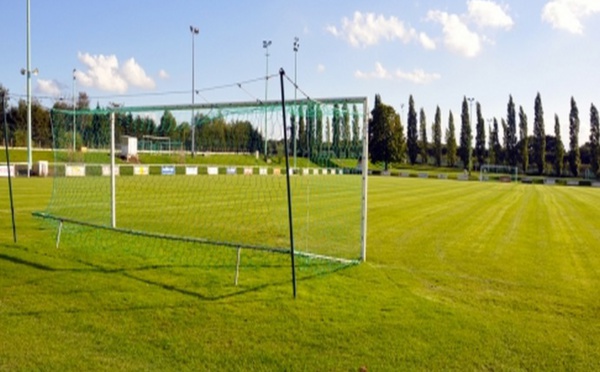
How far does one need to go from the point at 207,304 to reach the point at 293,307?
1084mm

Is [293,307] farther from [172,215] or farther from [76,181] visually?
[76,181]

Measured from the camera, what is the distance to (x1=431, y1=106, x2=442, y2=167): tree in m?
93.1

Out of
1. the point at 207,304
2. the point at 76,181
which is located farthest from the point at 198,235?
the point at 76,181

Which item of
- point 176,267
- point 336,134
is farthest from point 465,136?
point 176,267

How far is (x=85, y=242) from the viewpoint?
1002 centimetres

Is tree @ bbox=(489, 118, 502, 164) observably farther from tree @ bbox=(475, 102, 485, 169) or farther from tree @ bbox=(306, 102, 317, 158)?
tree @ bbox=(306, 102, 317, 158)

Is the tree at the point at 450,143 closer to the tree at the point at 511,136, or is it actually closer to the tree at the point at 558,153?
the tree at the point at 511,136

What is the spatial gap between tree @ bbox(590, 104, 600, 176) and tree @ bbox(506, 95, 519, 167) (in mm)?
12333

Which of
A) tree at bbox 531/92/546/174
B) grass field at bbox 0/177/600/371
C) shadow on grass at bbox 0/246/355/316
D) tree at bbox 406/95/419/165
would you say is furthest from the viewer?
tree at bbox 406/95/419/165

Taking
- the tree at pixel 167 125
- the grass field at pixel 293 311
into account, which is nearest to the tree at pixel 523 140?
the grass field at pixel 293 311

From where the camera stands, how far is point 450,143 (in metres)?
90.6

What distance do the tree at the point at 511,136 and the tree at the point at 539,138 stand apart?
3210 mm

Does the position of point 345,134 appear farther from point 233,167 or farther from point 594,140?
point 594,140

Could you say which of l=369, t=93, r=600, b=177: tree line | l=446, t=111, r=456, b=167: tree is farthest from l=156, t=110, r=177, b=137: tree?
l=446, t=111, r=456, b=167: tree
